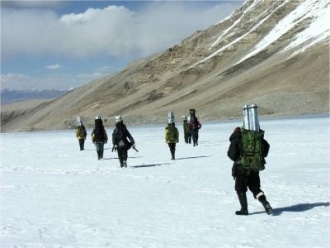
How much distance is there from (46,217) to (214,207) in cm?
320

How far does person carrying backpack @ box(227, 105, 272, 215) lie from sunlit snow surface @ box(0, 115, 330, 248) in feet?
1.56

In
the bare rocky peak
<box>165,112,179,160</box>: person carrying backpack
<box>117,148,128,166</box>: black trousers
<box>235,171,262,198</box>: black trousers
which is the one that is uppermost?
the bare rocky peak

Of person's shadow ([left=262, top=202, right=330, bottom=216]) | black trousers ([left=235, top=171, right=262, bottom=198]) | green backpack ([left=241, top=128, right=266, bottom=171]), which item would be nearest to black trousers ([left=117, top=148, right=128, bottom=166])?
person's shadow ([left=262, top=202, right=330, bottom=216])

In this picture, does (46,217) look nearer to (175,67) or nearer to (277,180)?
(277,180)

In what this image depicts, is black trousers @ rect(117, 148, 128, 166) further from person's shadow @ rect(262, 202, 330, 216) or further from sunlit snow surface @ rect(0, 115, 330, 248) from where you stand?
person's shadow @ rect(262, 202, 330, 216)

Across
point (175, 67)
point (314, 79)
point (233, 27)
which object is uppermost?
point (233, 27)

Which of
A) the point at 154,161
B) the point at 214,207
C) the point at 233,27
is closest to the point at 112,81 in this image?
the point at 233,27

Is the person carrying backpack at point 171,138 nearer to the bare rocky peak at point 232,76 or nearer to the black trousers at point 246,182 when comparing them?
the black trousers at point 246,182

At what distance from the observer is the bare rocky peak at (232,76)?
3462 inches

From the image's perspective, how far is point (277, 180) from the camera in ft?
46.5

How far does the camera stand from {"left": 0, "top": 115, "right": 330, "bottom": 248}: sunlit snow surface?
8469 millimetres

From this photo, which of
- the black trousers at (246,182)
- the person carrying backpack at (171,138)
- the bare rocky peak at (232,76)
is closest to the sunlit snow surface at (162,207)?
the black trousers at (246,182)

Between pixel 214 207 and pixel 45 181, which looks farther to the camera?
pixel 45 181

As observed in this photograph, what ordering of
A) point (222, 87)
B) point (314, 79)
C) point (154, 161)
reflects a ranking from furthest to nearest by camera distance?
point (222, 87)
point (314, 79)
point (154, 161)
